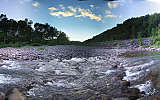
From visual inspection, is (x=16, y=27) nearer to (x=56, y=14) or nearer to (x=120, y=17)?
(x=56, y=14)

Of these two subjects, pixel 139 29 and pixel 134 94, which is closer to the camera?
pixel 134 94

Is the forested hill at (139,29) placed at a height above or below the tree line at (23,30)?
above

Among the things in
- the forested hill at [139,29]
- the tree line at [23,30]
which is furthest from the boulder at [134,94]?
the forested hill at [139,29]

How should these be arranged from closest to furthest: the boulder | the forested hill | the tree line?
1. the boulder
2. the tree line
3. the forested hill

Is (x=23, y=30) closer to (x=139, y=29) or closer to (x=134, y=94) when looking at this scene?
(x=134, y=94)

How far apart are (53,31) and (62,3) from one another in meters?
0.45

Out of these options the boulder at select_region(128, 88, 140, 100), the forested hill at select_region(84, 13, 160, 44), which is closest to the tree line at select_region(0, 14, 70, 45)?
the boulder at select_region(128, 88, 140, 100)

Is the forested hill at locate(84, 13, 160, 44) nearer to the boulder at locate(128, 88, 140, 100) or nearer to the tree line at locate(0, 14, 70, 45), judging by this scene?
the tree line at locate(0, 14, 70, 45)

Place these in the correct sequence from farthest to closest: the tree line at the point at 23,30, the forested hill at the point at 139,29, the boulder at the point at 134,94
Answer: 1. the forested hill at the point at 139,29
2. the tree line at the point at 23,30
3. the boulder at the point at 134,94

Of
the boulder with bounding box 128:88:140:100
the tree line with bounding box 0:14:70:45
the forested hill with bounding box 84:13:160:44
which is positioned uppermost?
the forested hill with bounding box 84:13:160:44

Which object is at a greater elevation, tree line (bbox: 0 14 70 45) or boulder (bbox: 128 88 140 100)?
tree line (bbox: 0 14 70 45)

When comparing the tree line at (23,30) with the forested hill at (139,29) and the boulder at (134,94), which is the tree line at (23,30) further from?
the forested hill at (139,29)

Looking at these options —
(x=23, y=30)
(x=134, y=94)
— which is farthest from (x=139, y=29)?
(x=134, y=94)

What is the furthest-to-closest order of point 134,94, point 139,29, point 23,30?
point 139,29
point 23,30
point 134,94
